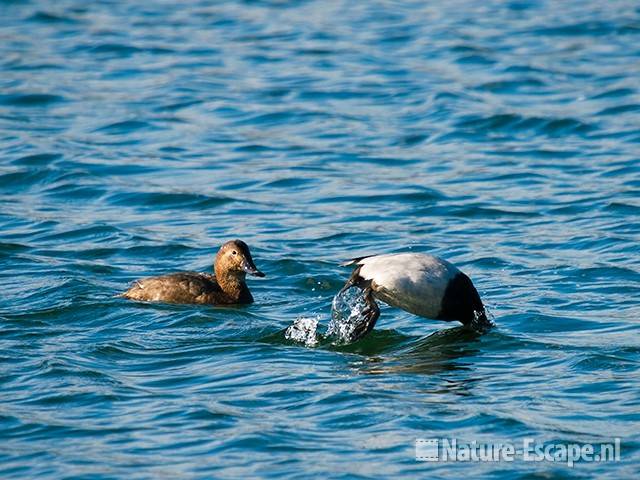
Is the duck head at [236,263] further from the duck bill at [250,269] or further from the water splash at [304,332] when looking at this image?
the water splash at [304,332]

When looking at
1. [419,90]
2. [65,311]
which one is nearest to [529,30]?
[419,90]

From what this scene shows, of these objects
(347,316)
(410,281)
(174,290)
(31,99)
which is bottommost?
(347,316)

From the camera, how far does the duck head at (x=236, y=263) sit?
1114 centimetres

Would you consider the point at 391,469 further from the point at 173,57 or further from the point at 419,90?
the point at 173,57

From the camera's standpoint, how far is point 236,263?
11.2 metres

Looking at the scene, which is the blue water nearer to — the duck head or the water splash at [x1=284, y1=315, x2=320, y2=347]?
the water splash at [x1=284, y1=315, x2=320, y2=347]

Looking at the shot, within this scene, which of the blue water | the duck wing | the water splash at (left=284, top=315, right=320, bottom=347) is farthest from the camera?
the duck wing

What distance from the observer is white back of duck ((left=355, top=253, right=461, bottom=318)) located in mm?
9453

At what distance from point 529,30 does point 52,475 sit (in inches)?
689

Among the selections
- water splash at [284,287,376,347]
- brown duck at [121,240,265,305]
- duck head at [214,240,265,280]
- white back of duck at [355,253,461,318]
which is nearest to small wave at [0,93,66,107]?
brown duck at [121,240,265,305]

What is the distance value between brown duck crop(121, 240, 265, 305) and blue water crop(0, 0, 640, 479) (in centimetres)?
16

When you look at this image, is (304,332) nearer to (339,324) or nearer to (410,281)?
(339,324)

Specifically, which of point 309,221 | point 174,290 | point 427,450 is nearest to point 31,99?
point 309,221

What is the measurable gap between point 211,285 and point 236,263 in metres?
0.28
